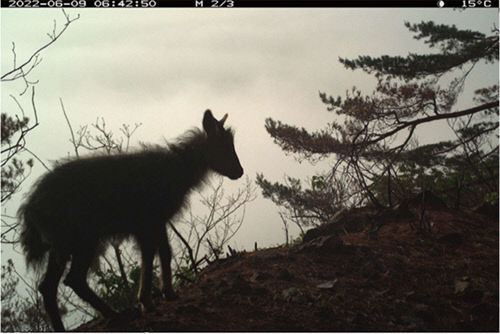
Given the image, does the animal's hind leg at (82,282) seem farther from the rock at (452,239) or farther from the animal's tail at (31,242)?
the rock at (452,239)

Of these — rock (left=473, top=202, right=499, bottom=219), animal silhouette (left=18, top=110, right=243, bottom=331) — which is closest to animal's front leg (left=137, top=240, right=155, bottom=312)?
animal silhouette (left=18, top=110, right=243, bottom=331)

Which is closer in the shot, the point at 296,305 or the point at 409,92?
the point at 296,305

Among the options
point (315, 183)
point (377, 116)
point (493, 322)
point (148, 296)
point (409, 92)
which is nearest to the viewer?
point (493, 322)

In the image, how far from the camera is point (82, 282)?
4430mm

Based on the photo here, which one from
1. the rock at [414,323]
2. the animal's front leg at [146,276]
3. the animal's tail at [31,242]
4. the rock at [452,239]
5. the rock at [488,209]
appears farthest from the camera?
the rock at [488,209]

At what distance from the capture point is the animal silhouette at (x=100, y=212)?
14.8 ft

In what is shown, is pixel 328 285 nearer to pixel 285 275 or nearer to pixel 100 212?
pixel 285 275

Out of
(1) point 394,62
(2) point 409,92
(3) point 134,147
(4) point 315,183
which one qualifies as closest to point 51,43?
(3) point 134,147

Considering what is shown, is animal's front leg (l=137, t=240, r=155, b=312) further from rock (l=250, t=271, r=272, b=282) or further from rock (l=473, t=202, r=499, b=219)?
rock (l=473, t=202, r=499, b=219)

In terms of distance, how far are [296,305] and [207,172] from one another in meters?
2.15

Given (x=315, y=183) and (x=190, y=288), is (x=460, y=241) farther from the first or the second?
(x=190, y=288)

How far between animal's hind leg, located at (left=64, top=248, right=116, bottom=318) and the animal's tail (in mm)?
566

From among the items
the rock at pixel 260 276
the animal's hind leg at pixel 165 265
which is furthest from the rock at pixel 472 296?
the animal's hind leg at pixel 165 265

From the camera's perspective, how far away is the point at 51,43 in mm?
5094
